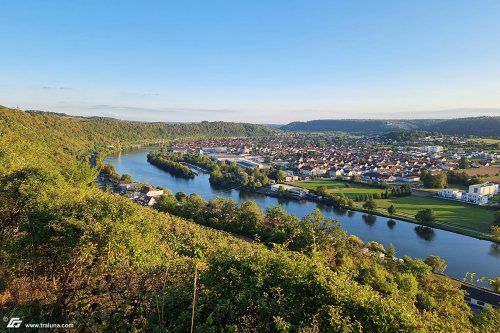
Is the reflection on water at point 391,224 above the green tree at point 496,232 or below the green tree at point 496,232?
below

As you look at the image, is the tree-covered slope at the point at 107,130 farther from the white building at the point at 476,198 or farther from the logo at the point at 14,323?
the white building at the point at 476,198

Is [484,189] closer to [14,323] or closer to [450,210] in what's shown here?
[450,210]

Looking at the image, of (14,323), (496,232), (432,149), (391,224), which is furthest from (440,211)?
(432,149)

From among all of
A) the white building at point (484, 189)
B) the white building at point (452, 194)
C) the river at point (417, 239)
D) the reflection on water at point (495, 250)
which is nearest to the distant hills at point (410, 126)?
the white building at point (484, 189)

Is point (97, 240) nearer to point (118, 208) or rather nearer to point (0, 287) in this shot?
point (118, 208)

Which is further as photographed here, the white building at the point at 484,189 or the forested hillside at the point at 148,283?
the white building at the point at 484,189

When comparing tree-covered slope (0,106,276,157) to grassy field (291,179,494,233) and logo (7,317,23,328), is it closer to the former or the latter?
grassy field (291,179,494,233)

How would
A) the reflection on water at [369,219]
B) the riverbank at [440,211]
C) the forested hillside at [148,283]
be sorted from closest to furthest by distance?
the forested hillside at [148,283]
the riverbank at [440,211]
the reflection on water at [369,219]

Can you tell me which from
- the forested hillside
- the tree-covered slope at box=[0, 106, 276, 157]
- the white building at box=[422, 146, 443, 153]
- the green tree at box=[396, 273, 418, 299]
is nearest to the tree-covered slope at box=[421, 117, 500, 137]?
the white building at box=[422, 146, 443, 153]
